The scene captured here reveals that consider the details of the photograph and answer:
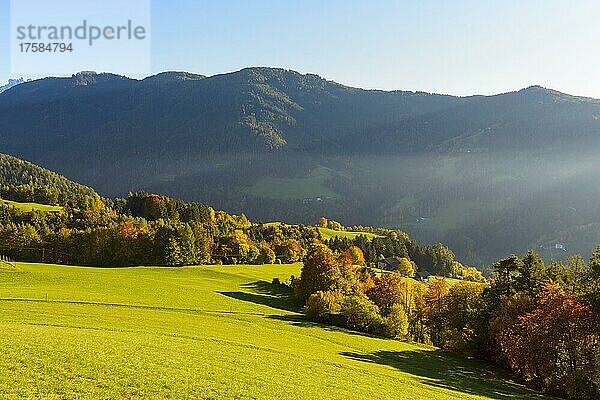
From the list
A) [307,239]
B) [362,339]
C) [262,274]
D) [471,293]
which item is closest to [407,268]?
[307,239]

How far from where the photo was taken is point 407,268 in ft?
499

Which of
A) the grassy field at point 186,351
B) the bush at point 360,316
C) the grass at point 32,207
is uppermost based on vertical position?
the grass at point 32,207

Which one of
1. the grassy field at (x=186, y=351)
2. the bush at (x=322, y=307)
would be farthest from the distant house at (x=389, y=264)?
the bush at (x=322, y=307)

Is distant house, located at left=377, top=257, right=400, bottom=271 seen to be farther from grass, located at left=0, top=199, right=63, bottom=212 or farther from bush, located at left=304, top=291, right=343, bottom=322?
grass, located at left=0, top=199, right=63, bottom=212

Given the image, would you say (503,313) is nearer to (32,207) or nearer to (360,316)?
(360,316)

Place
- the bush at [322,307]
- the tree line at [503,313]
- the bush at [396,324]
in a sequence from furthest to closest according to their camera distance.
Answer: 1. the bush at [322,307]
2. the bush at [396,324]
3. the tree line at [503,313]

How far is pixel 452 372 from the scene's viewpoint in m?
49.1

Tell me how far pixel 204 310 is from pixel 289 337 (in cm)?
1675

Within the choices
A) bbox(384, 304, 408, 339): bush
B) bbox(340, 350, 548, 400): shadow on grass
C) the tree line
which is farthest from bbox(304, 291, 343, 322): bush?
bbox(340, 350, 548, 400): shadow on grass

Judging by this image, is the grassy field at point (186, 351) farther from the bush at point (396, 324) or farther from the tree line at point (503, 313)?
the bush at point (396, 324)

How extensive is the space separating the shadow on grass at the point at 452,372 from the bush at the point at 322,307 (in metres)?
15.1

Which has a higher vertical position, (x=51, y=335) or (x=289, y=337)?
(x=51, y=335)

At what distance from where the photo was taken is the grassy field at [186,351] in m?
24.1

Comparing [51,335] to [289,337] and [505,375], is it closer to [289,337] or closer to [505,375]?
[289,337]
